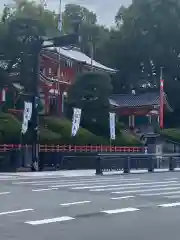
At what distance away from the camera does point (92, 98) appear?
139ft

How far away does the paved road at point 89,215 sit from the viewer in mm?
8883

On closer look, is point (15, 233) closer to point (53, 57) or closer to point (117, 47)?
point (53, 57)

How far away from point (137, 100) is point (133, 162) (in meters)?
26.0

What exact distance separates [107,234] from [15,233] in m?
1.49

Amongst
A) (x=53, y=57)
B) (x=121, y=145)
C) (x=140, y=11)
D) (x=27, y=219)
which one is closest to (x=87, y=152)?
(x=121, y=145)

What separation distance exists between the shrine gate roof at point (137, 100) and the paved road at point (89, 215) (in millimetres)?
39402

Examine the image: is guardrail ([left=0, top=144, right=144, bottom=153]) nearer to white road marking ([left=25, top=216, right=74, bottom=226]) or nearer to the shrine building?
the shrine building

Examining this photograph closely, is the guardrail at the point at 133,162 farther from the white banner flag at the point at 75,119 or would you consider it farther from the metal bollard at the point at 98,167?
the white banner flag at the point at 75,119

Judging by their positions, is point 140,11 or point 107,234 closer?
point 107,234

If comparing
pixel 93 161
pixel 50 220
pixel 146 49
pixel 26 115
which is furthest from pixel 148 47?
pixel 50 220

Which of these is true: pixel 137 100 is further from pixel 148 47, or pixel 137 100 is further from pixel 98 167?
pixel 98 167

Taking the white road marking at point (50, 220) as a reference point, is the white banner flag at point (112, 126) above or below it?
above

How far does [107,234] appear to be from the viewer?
8859 millimetres

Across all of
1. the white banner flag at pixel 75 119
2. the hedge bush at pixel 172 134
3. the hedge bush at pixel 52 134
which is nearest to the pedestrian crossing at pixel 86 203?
the white banner flag at pixel 75 119
